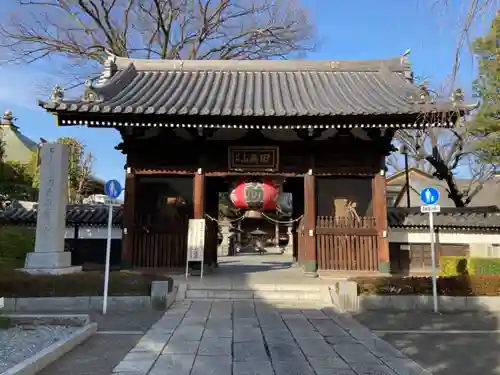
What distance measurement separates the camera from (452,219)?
13781mm

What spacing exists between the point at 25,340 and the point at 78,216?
910cm

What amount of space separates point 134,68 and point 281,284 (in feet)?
32.6

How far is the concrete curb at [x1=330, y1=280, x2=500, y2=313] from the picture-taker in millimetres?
8391

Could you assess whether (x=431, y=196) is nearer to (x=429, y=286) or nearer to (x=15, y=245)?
(x=429, y=286)

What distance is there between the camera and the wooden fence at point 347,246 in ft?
39.1

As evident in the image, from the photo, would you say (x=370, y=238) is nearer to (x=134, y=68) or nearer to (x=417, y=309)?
(x=417, y=309)

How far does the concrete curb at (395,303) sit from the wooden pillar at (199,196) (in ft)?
16.2

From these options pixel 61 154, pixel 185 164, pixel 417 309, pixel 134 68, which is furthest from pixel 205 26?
pixel 417 309

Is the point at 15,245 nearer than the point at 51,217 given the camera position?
No

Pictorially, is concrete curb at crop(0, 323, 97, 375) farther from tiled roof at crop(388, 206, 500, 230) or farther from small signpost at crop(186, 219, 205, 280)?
tiled roof at crop(388, 206, 500, 230)

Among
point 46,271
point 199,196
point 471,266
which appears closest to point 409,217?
point 471,266

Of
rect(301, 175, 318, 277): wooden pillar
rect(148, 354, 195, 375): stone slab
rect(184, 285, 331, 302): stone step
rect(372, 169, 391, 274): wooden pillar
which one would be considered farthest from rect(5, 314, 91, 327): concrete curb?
rect(372, 169, 391, 274): wooden pillar

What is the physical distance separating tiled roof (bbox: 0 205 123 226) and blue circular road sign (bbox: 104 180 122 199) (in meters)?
5.05

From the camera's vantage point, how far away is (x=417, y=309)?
8.39 meters
